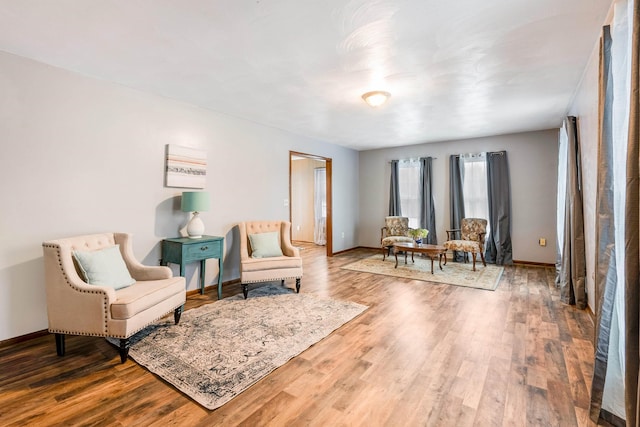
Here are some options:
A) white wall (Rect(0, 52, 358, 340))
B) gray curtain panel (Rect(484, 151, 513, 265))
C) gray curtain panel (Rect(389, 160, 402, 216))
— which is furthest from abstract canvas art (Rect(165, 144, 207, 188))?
gray curtain panel (Rect(484, 151, 513, 265))

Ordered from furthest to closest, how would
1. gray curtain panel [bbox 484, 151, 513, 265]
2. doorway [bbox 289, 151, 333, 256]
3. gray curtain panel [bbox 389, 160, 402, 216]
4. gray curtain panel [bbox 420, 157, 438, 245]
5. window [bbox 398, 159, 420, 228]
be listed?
doorway [bbox 289, 151, 333, 256]
gray curtain panel [bbox 389, 160, 402, 216]
window [bbox 398, 159, 420, 228]
gray curtain panel [bbox 420, 157, 438, 245]
gray curtain panel [bbox 484, 151, 513, 265]

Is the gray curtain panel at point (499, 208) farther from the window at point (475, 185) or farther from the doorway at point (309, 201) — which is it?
the doorway at point (309, 201)

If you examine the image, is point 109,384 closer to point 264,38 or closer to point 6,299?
point 6,299

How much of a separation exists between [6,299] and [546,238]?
7.31 meters

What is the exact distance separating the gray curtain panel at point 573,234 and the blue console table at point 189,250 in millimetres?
4031

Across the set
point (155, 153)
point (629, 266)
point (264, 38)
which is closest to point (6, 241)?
point (155, 153)

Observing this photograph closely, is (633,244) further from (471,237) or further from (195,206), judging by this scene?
(471,237)

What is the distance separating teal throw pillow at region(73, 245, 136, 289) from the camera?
8.01 ft

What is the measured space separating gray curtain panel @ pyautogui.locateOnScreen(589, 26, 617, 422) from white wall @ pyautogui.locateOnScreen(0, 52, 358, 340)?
12.8 ft

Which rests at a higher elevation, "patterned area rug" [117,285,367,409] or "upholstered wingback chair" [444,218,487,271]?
"upholstered wingback chair" [444,218,487,271]

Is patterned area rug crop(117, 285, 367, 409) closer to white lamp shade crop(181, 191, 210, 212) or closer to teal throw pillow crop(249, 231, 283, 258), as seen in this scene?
teal throw pillow crop(249, 231, 283, 258)

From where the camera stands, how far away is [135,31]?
2195mm

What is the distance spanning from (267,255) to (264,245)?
5.8 inches

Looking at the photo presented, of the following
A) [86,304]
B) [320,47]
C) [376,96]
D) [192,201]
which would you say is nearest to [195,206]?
[192,201]
